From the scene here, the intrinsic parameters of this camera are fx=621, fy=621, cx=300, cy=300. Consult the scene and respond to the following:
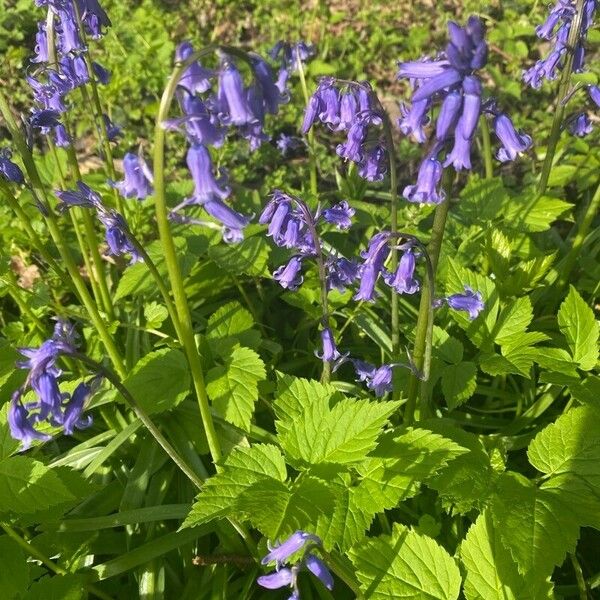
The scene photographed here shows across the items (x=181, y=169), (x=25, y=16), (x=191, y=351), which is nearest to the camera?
(x=191, y=351)

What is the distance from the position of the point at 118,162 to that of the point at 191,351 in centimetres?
537

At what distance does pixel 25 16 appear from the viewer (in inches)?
358

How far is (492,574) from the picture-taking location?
9.27 ft

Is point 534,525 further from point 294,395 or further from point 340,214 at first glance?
point 340,214

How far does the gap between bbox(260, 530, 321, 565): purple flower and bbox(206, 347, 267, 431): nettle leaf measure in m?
0.93

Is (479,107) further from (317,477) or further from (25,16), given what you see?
(25,16)

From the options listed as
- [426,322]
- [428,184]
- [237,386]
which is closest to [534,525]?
[426,322]

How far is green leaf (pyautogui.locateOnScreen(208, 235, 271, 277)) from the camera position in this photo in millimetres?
4352

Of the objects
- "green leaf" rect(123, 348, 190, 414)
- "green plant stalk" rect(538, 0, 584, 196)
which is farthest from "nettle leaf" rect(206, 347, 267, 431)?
"green plant stalk" rect(538, 0, 584, 196)

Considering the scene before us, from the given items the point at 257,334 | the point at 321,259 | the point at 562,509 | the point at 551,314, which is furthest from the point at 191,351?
the point at 551,314

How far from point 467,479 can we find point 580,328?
4.12 ft

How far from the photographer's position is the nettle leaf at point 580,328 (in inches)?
138

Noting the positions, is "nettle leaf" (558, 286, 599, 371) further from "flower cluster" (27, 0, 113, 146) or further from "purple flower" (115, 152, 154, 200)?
"flower cluster" (27, 0, 113, 146)

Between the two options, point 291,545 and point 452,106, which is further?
point 291,545
